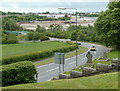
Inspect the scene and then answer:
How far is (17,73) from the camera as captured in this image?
10656mm

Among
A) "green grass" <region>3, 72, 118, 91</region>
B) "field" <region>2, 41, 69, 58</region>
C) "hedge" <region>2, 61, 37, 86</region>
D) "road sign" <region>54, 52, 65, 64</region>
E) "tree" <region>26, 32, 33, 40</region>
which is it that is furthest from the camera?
"tree" <region>26, 32, 33, 40</region>

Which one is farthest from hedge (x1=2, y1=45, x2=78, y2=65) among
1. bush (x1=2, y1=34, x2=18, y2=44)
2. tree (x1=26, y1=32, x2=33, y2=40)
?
tree (x1=26, y1=32, x2=33, y2=40)

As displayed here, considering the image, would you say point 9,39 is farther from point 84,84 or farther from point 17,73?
point 84,84

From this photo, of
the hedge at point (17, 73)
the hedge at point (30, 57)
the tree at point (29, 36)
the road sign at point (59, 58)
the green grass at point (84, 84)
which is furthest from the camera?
the tree at point (29, 36)

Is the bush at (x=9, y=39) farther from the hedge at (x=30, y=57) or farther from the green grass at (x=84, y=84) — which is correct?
the green grass at (x=84, y=84)

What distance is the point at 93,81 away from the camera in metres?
8.52

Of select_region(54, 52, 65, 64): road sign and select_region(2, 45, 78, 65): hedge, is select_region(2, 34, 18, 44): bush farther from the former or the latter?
select_region(54, 52, 65, 64): road sign

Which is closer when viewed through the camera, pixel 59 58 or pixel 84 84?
pixel 84 84

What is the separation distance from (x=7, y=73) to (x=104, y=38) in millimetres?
18809

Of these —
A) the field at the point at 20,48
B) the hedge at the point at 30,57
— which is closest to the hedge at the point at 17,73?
the hedge at the point at 30,57

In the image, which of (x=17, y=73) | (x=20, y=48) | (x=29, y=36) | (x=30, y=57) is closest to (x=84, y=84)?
(x=17, y=73)

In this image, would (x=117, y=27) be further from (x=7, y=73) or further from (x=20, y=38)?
(x=20, y=38)

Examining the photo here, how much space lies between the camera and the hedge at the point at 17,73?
1034 centimetres

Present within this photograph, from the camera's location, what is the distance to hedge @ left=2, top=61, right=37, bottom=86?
33.9 feet
